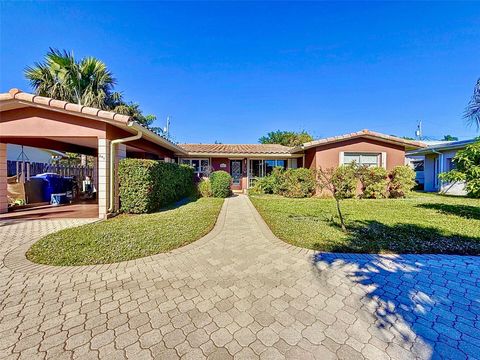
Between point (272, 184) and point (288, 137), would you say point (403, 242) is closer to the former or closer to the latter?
point (272, 184)

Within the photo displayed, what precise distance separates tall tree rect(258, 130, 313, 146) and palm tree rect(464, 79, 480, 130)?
28101 mm

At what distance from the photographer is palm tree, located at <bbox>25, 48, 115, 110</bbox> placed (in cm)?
1325

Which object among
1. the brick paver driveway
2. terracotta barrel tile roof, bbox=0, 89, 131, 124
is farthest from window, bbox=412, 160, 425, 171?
terracotta barrel tile roof, bbox=0, 89, 131, 124

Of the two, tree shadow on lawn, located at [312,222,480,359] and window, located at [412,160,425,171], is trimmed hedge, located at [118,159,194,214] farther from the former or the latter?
window, located at [412,160,425,171]

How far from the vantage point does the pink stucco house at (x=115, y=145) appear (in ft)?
24.1

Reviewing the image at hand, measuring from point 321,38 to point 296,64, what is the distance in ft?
8.24

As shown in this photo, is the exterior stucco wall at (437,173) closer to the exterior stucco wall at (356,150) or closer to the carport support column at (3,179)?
the exterior stucco wall at (356,150)

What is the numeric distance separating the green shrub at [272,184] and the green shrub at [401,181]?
6.63 m

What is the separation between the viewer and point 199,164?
18594mm

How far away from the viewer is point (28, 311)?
273cm

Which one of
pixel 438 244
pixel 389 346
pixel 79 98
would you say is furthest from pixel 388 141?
pixel 79 98

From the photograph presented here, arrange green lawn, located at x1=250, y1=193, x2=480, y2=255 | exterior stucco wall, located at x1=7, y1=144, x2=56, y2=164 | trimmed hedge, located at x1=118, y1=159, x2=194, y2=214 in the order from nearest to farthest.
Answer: green lawn, located at x1=250, y1=193, x2=480, y2=255 < trimmed hedge, located at x1=118, y1=159, x2=194, y2=214 < exterior stucco wall, located at x1=7, y1=144, x2=56, y2=164

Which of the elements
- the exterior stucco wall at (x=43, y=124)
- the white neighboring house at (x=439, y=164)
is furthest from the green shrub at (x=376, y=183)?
the exterior stucco wall at (x=43, y=124)

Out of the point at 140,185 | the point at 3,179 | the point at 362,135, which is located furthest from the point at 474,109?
the point at 3,179
